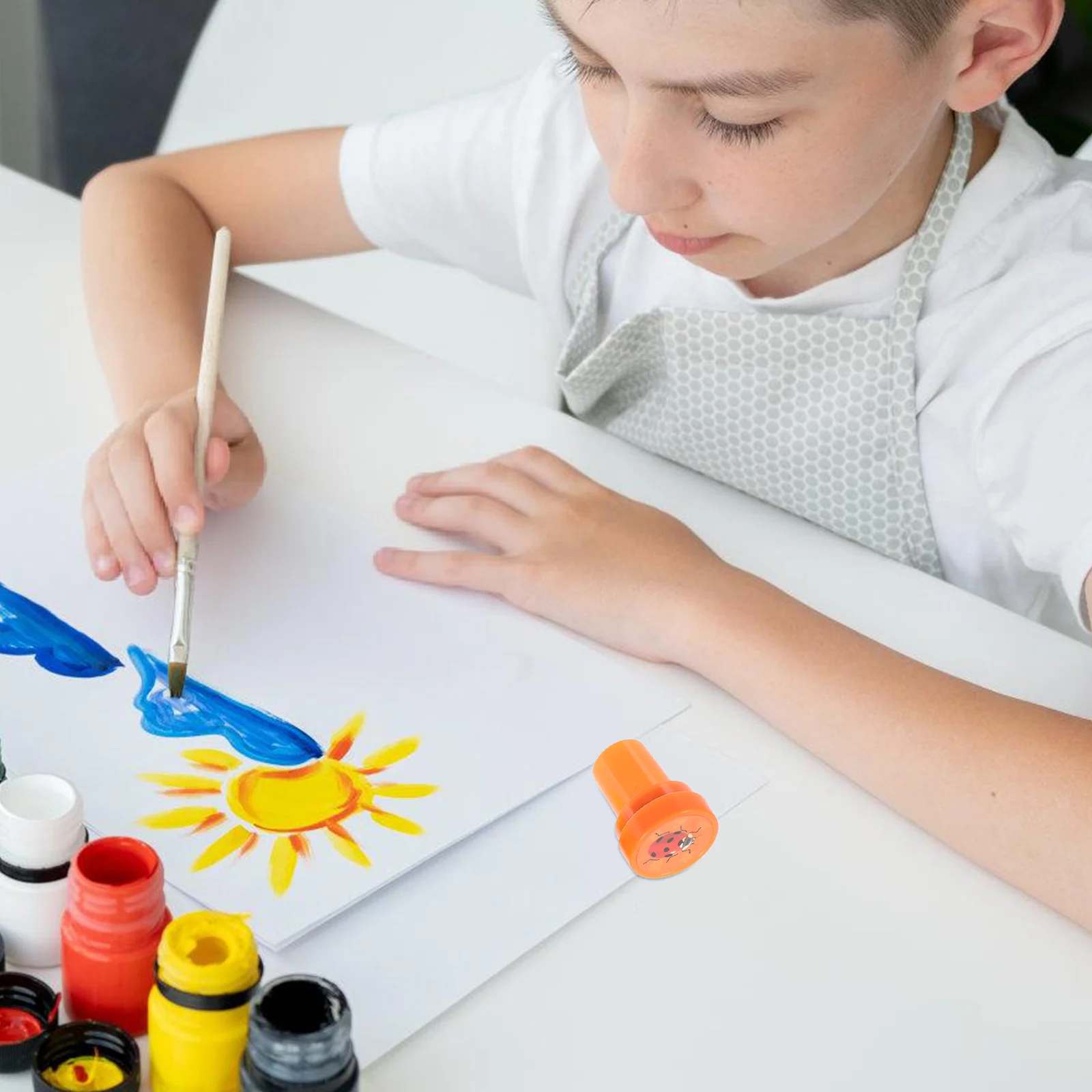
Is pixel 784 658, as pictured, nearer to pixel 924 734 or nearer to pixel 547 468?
pixel 924 734

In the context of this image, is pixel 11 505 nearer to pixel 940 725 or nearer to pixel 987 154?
pixel 940 725

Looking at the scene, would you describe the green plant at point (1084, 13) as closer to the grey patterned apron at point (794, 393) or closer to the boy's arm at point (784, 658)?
the grey patterned apron at point (794, 393)

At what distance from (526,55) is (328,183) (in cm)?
30

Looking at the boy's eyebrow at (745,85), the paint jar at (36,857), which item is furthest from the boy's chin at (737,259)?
the paint jar at (36,857)

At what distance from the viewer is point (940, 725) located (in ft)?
2.16

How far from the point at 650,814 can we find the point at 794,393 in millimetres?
452

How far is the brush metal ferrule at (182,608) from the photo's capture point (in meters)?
0.63

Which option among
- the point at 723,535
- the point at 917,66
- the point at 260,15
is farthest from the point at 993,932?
the point at 260,15

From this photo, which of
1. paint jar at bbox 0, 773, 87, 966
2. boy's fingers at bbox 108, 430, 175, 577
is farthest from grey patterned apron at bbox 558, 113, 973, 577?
paint jar at bbox 0, 773, 87, 966

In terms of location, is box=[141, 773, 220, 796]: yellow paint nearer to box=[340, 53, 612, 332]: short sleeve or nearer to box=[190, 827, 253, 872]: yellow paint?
box=[190, 827, 253, 872]: yellow paint

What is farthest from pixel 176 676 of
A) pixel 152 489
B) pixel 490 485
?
pixel 490 485

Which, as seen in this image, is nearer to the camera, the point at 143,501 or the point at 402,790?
the point at 402,790

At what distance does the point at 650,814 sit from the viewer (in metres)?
0.54

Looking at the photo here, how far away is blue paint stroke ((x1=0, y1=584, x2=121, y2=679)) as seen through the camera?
25.5 inches
